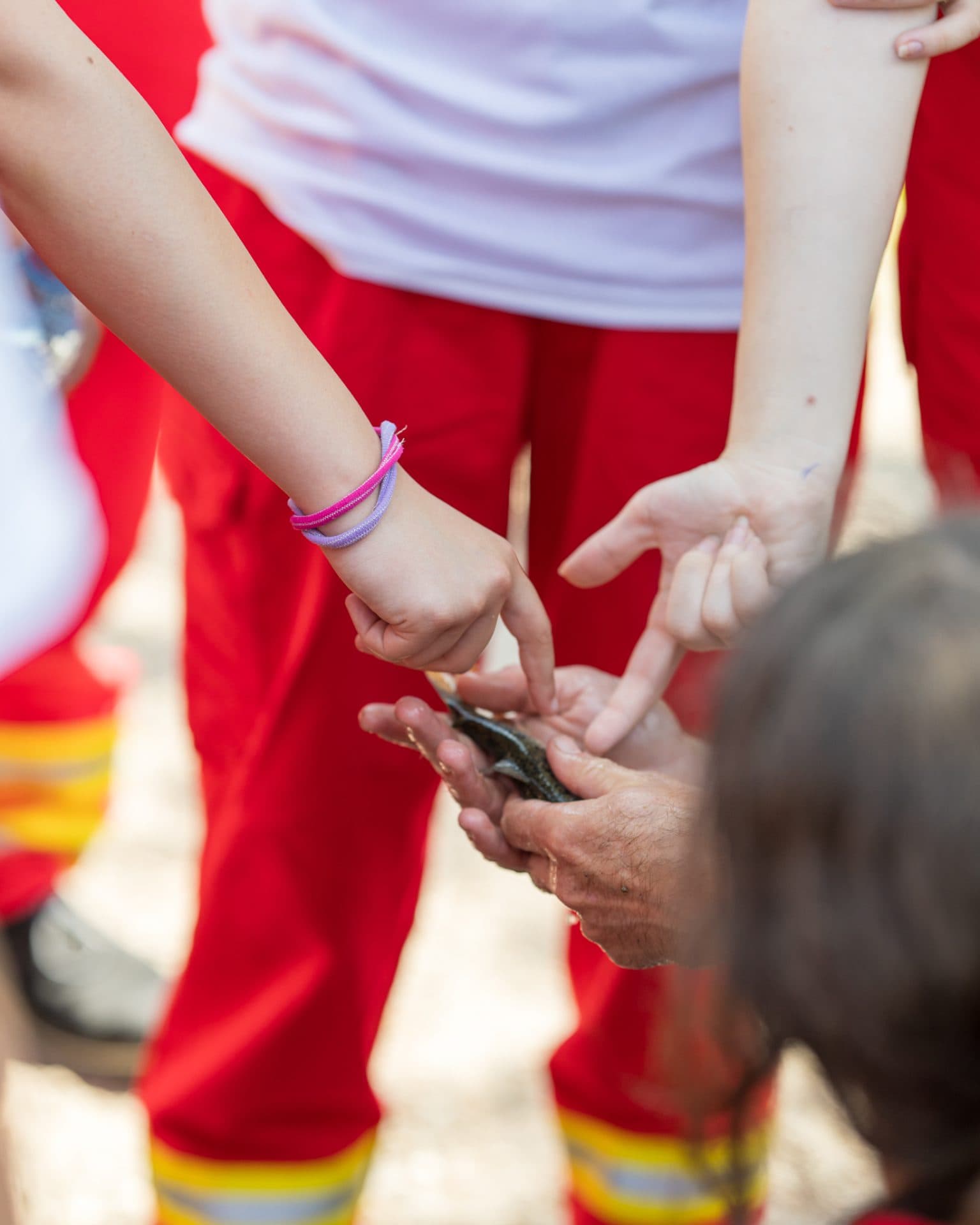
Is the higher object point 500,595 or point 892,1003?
point 892,1003

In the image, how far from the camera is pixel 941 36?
3.48 ft

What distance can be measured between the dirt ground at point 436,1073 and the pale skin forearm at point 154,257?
0.65 metres

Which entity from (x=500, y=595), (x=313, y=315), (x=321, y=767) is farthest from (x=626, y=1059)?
(x=313, y=315)

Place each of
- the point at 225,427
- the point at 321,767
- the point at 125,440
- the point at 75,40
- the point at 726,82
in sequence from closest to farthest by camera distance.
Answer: the point at 75,40 < the point at 225,427 < the point at 726,82 < the point at 321,767 < the point at 125,440

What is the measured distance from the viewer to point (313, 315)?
4.12ft

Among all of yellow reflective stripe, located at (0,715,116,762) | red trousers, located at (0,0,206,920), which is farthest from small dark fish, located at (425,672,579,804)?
yellow reflective stripe, located at (0,715,116,762)

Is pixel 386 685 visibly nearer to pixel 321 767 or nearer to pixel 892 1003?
pixel 321 767

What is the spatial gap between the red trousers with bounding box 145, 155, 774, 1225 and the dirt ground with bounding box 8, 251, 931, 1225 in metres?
0.27

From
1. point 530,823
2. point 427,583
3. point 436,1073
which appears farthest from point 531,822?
point 436,1073

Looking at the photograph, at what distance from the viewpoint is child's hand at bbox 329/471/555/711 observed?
A: 3.38 ft

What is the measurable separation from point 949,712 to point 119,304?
0.63 m

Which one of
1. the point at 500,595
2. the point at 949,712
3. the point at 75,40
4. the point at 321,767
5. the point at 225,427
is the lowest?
the point at 321,767

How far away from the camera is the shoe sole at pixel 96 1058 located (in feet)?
6.11

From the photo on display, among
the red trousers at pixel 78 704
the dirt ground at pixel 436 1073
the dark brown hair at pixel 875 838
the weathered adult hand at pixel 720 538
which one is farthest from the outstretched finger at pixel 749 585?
the red trousers at pixel 78 704
